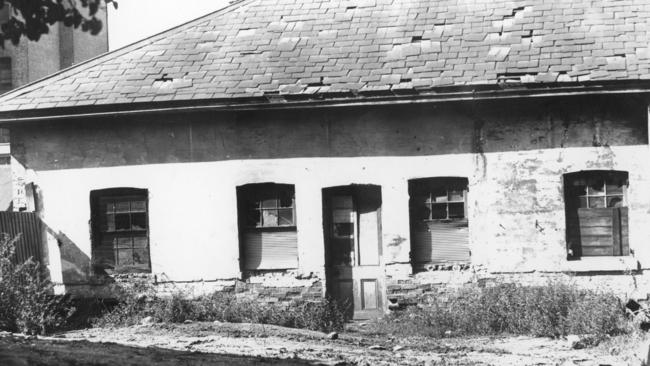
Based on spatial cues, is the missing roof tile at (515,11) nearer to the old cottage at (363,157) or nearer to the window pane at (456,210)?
the old cottage at (363,157)

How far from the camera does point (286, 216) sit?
44.0 ft

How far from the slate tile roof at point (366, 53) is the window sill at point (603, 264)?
280 cm

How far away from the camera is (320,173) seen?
13.1 m

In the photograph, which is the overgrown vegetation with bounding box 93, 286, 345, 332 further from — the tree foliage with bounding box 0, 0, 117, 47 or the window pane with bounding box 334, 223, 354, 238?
the tree foliage with bounding box 0, 0, 117, 47

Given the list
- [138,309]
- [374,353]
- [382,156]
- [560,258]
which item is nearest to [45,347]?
[138,309]

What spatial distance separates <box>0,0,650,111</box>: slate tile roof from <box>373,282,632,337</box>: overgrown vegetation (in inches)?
128

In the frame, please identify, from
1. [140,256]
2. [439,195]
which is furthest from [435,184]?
[140,256]

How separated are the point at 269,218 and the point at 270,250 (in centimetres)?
54

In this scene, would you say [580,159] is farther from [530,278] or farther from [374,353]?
[374,353]

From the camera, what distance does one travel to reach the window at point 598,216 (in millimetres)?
12516

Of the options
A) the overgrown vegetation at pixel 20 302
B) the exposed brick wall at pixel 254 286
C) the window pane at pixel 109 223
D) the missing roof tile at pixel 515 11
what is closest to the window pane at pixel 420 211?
the exposed brick wall at pixel 254 286

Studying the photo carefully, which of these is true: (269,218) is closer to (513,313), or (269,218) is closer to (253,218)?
(253,218)

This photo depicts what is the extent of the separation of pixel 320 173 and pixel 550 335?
14.5ft

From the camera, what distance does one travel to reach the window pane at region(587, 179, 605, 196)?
12.6m
